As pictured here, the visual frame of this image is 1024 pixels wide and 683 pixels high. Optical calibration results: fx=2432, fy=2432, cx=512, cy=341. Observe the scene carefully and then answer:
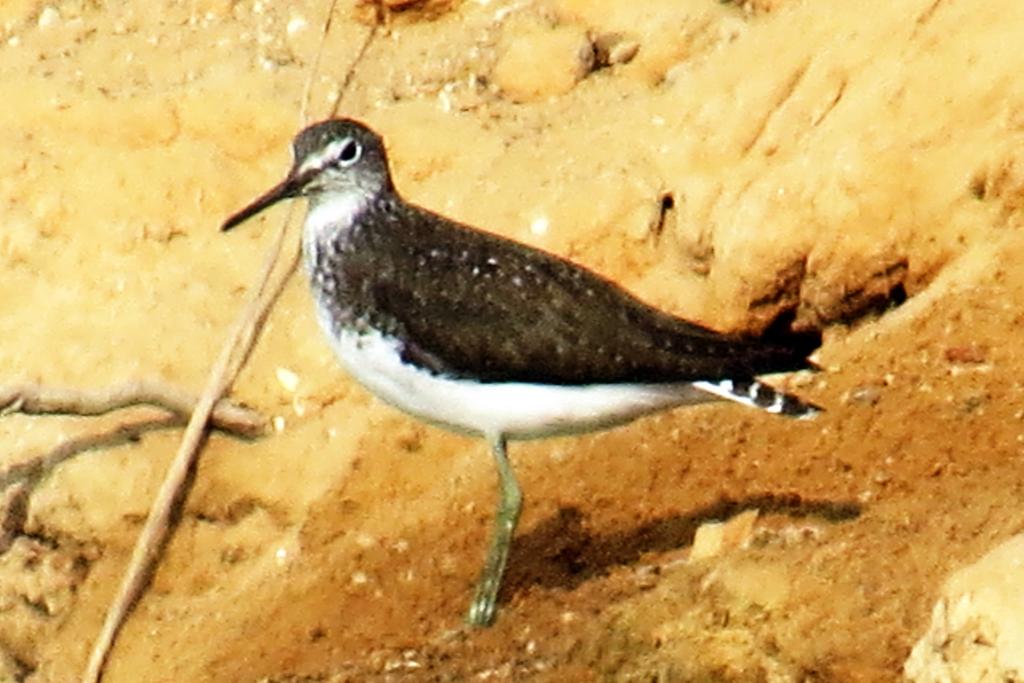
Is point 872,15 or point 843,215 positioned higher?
point 872,15

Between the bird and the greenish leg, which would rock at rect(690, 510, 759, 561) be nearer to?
the bird

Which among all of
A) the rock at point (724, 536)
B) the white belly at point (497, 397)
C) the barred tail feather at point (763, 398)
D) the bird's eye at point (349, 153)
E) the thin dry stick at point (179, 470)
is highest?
the bird's eye at point (349, 153)

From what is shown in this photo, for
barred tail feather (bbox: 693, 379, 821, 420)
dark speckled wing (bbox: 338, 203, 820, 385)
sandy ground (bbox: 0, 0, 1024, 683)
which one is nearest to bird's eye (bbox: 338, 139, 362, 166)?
dark speckled wing (bbox: 338, 203, 820, 385)

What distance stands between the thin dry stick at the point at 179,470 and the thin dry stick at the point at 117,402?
7cm

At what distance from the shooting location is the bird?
7.31 metres

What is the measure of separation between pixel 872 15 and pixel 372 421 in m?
2.23

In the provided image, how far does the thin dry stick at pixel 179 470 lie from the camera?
8.09 meters

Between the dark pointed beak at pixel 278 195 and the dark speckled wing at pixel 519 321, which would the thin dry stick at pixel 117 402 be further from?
the dark speckled wing at pixel 519 321

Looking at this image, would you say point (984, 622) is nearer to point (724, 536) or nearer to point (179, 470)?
point (724, 536)

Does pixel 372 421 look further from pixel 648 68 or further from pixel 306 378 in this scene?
pixel 648 68

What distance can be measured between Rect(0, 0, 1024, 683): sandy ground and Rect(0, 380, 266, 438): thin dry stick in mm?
107

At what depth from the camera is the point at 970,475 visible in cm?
743

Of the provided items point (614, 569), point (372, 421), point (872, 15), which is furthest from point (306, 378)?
point (872, 15)

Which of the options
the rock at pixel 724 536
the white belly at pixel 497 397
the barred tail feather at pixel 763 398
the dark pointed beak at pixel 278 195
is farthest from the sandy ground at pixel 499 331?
the dark pointed beak at pixel 278 195
